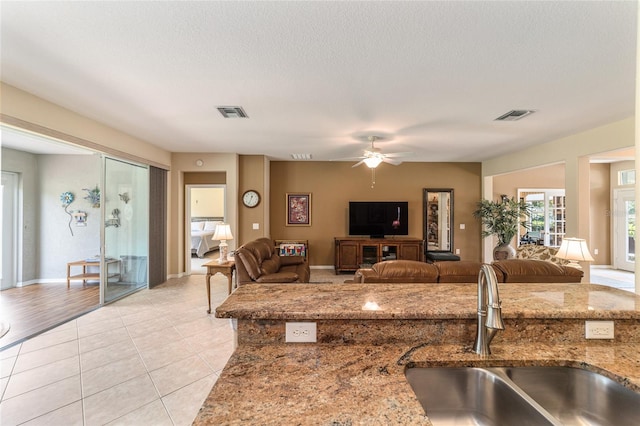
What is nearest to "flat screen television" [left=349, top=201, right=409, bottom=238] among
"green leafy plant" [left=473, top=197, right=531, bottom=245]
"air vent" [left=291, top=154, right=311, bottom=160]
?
"air vent" [left=291, top=154, right=311, bottom=160]

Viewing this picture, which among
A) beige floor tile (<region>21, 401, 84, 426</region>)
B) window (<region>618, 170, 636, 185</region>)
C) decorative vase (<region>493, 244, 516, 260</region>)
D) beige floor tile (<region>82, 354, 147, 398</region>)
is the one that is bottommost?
beige floor tile (<region>21, 401, 84, 426</region>)

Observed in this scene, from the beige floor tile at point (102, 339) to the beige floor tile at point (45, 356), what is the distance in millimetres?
70

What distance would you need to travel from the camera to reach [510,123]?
358cm

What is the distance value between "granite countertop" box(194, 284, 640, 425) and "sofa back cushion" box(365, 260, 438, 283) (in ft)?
3.35

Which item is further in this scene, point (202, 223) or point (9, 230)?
point (202, 223)

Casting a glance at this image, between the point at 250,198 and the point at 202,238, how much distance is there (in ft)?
10.4

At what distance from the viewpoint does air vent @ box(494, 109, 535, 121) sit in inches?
124

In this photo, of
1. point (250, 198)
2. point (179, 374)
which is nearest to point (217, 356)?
point (179, 374)

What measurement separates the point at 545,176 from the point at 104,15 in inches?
340

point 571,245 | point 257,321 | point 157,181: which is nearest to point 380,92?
point 257,321

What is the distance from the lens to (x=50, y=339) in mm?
2930

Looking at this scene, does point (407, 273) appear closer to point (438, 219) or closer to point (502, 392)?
point (502, 392)

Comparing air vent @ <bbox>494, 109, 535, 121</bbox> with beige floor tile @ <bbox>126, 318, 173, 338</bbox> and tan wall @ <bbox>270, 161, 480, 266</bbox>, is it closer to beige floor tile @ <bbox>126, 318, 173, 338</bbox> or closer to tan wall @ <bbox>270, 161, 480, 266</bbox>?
tan wall @ <bbox>270, 161, 480, 266</bbox>

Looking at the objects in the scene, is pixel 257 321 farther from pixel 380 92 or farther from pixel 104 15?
pixel 380 92
